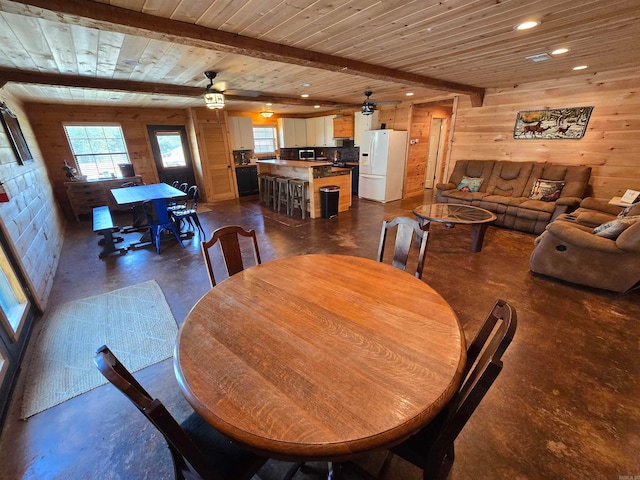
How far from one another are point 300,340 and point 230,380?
290mm

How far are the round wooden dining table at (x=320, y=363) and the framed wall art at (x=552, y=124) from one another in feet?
16.5

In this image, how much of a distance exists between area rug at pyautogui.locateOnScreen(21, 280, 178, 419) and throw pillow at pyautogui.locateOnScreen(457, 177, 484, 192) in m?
5.33

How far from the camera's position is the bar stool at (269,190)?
19.7ft

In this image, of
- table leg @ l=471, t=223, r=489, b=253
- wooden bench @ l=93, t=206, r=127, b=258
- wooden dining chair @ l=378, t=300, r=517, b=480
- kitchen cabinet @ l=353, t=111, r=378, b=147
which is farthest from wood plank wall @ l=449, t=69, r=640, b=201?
wooden bench @ l=93, t=206, r=127, b=258

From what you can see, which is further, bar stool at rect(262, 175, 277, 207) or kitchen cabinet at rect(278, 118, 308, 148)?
kitchen cabinet at rect(278, 118, 308, 148)

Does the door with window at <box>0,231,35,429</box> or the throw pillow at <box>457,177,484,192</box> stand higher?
the throw pillow at <box>457,177,484,192</box>

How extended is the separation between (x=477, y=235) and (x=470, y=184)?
2068mm

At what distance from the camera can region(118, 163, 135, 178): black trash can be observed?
233 inches

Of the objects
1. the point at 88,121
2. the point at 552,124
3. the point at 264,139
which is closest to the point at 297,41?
the point at 552,124

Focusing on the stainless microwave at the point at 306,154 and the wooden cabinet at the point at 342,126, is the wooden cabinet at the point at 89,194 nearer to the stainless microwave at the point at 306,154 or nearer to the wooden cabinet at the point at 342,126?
the stainless microwave at the point at 306,154

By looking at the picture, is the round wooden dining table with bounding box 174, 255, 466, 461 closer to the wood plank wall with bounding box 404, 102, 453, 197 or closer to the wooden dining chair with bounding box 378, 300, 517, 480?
the wooden dining chair with bounding box 378, 300, 517, 480

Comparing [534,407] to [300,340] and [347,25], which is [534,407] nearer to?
[300,340]

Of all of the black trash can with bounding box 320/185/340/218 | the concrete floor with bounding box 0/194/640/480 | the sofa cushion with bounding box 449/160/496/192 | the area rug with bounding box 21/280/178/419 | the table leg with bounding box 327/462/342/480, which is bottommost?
the concrete floor with bounding box 0/194/640/480

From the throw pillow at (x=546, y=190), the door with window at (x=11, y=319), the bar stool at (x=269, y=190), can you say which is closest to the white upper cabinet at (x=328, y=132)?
the bar stool at (x=269, y=190)
